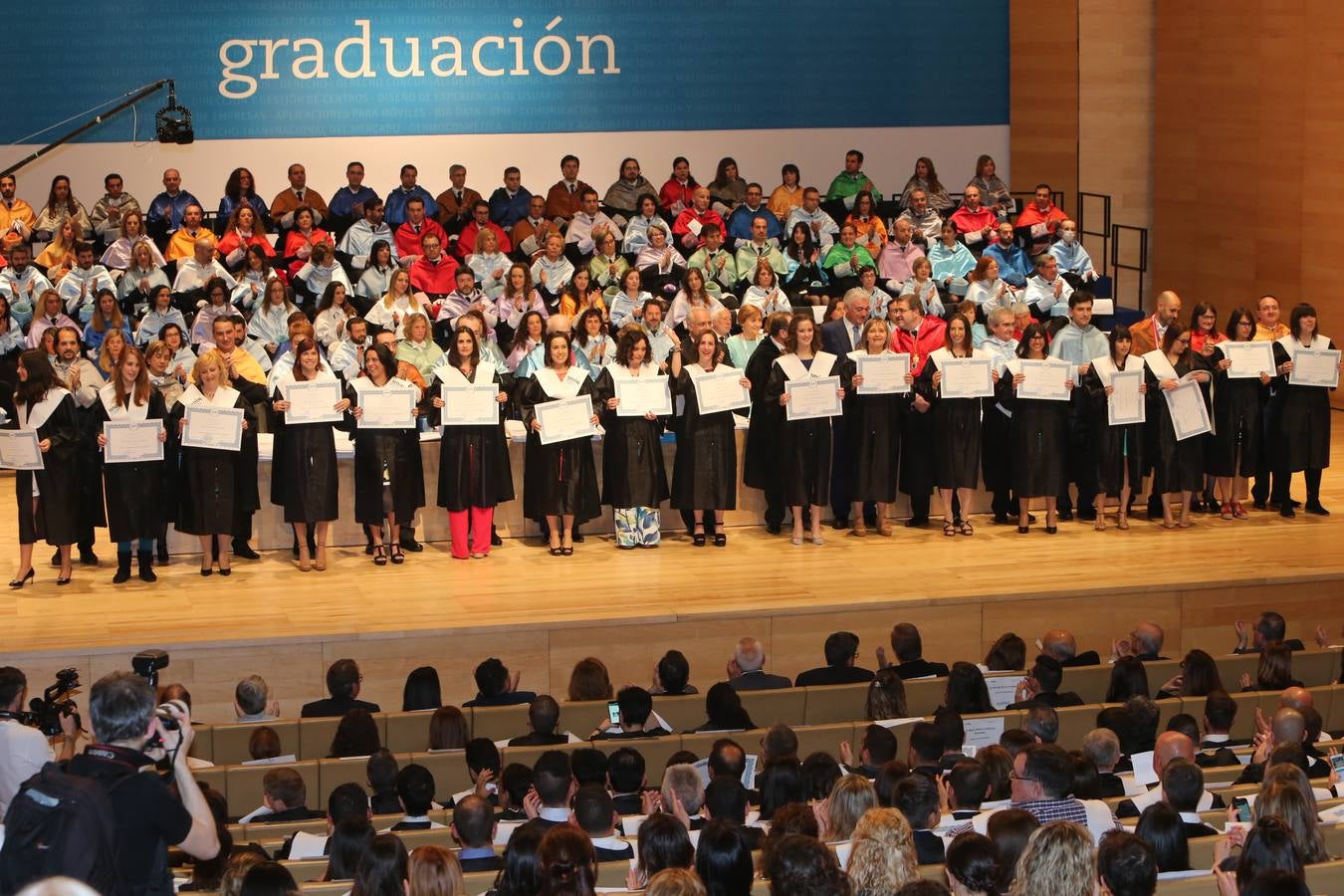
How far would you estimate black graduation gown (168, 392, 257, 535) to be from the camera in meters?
11.5

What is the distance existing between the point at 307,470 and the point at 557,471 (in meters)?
1.64

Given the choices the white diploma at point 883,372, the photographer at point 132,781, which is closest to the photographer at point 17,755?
the photographer at point 132,781

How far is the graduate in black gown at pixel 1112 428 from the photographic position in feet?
40.9

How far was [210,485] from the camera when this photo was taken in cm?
1145

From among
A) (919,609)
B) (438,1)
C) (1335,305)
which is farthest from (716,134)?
(919,609)

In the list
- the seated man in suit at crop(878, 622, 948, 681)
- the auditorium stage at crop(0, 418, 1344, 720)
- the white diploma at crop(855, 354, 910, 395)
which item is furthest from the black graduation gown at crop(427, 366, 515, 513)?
the seated man in suit at crop(878, 622, 948, 681)

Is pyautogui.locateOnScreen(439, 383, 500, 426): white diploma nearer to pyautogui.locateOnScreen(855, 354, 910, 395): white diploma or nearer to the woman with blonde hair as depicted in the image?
pyautogui.locateOnScreen(855, 354, 910, 395): white diploma

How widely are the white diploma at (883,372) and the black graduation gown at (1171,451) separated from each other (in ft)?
5.75

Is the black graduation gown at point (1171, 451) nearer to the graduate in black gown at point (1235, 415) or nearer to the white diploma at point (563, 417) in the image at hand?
the graduate in black gown at point (1235, 415)

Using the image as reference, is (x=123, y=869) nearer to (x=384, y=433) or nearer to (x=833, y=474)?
(x=384, y=433)

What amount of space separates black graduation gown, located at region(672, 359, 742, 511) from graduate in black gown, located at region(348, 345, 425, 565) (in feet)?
5.78

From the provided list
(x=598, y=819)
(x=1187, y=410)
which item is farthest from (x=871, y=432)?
(x=598, y=819)

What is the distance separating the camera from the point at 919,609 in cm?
1098

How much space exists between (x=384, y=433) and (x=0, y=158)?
27.2 feet
